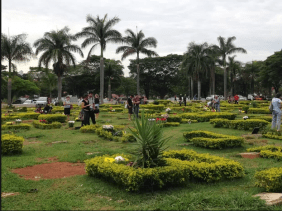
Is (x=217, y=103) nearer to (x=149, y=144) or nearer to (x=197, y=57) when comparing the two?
(x=149, y=144)

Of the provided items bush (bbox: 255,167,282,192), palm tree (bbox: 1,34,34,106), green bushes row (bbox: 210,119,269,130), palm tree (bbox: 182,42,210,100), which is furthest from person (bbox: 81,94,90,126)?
palm tree (bbox: 182,42,210,100)

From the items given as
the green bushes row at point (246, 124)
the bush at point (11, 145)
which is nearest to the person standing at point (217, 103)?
the green bushes row at point (246, 124)

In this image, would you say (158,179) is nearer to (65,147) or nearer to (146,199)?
(146,199)

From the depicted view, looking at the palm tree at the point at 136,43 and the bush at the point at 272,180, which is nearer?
the bush at the point at 272,180

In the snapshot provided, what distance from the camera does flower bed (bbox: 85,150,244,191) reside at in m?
4.26

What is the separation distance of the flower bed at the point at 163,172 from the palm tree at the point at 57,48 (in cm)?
2473

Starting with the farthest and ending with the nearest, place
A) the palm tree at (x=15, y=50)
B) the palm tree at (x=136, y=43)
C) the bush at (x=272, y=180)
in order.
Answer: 1. the palm tree at (x=136, y=43)
2. the palm tree at (x=15, y=50)
3. the bush at (x=272, y=180)

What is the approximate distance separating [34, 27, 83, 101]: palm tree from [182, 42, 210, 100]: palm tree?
54.0 feet

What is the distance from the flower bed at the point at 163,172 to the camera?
14.0 ft

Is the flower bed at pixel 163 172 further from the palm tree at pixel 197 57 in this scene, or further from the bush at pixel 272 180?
the palm tree at pixel 197 57

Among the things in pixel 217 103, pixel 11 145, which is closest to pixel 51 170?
pixel 11 145

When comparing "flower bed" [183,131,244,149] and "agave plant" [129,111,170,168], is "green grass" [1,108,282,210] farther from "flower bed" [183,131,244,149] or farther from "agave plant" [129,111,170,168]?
"flower bed" [183,131,244,149]

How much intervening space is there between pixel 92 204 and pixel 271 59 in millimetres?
37281

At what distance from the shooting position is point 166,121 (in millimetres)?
13305
